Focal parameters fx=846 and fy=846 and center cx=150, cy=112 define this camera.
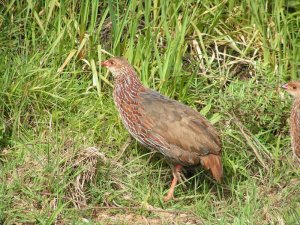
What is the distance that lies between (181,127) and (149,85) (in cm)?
98

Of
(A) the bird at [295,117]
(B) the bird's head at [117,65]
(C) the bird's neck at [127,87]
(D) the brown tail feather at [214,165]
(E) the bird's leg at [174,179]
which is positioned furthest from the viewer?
(B) the bird's head at [117,65]

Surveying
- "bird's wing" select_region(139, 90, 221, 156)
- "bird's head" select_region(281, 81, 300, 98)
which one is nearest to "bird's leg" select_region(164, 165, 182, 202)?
"bird's wing" select_region(139, 90, 221, 156)

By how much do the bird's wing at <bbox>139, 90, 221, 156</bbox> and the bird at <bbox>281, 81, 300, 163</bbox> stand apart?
72cm

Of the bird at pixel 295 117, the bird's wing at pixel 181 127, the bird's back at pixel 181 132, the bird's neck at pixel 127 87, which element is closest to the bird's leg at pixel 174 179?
the bird's back at pixel 181 132

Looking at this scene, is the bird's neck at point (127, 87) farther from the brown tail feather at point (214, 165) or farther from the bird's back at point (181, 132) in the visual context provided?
the brown tail feather at point (214, 165)

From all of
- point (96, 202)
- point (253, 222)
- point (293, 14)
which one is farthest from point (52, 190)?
point (293, 14)

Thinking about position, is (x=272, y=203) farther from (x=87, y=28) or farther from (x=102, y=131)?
(x=87, y=28)

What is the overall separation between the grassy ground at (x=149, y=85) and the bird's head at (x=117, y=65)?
23 centimetres

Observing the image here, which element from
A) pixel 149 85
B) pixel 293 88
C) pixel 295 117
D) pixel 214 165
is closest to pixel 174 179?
pixel 214 165

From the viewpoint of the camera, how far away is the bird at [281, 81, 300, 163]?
24.0 feet

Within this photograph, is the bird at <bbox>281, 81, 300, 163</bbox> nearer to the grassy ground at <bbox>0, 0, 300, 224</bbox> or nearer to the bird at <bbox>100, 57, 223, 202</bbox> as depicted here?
the grassy ground at <bbox>0, 0, 300, 224</bbox>

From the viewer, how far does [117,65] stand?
7703 mm

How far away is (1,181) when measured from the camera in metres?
6.66

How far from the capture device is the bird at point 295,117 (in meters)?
7.31
